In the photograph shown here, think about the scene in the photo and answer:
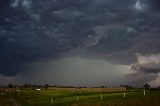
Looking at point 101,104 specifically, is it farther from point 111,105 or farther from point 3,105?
point 3,105

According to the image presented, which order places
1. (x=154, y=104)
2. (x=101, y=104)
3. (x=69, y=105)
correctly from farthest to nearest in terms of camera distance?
(x=69, y=105) < (x=101, y=104) < (x=154, y=104)

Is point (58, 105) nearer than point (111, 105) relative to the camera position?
No

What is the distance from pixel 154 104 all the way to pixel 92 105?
11.1 metres

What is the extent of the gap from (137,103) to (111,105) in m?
4.31

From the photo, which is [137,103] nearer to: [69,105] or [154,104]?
[154,104]

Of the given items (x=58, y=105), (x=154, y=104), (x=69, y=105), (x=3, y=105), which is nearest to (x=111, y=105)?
(x=154, y=104)

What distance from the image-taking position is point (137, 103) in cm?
5909

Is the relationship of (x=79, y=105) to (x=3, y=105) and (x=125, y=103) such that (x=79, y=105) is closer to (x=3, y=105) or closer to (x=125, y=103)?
(x=125, y=103)

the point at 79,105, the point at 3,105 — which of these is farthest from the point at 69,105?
the point at 3,105

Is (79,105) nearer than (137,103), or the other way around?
(137,103)

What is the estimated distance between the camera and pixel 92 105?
204 ft

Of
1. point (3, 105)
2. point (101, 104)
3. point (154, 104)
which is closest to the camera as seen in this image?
point (154, 104)

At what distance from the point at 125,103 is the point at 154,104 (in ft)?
17.6

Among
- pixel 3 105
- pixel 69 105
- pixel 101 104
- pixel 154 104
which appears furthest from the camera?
pixel 3 105
